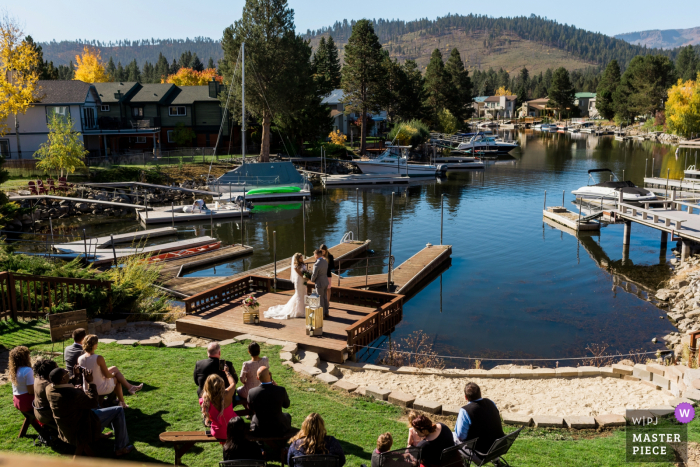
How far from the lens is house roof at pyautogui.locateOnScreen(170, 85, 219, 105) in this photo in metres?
63.8

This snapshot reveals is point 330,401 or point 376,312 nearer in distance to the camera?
point 330,401

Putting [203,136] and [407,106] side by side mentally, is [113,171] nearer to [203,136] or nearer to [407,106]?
[203,136]

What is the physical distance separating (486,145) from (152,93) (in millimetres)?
46321

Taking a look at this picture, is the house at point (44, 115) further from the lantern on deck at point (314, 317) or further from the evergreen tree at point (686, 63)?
the evergreen tree at point (686, 63)

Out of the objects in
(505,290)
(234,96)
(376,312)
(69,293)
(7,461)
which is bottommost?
(505,290)

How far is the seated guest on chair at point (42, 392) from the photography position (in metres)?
7.78

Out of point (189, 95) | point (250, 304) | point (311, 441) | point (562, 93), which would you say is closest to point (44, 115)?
point (189, 95)

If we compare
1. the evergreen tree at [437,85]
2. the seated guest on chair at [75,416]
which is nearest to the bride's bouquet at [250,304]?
the seated guest on chair at [75,416]

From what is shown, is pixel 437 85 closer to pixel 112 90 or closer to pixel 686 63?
pixel 112 90

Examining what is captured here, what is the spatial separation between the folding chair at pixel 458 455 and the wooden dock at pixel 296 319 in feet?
21.2

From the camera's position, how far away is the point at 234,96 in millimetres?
56250

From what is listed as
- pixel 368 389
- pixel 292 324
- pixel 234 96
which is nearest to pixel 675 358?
pixel 368 389

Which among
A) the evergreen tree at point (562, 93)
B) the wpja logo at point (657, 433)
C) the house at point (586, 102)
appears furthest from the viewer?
the house at point (586, 102)

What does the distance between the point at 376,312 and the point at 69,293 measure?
8159 mm
